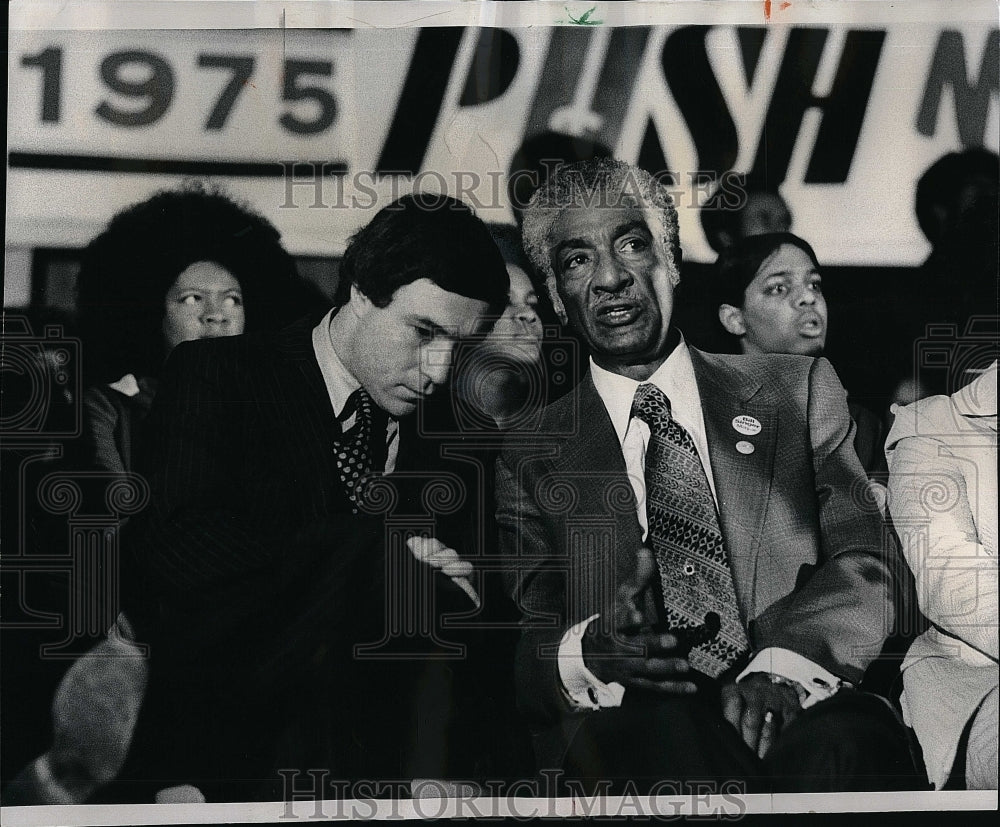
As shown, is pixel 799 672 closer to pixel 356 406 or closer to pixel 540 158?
pixel 356 406

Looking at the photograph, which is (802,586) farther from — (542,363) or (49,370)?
(49,370)

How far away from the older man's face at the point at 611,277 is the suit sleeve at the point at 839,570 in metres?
0.52

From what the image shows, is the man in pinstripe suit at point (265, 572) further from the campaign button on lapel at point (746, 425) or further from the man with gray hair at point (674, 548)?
the campaign button on lapel at point (746, 425)

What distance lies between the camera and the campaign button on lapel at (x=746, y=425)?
283cm

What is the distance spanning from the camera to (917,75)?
9.45 feet

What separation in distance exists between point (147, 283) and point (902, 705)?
2.46 m

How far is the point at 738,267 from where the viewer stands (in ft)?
9.29

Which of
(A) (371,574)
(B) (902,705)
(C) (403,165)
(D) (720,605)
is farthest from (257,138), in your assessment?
(B) (902,705)

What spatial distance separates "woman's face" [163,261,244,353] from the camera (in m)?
2.80

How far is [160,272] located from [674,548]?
1.65 metres

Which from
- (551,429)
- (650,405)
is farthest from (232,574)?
(650,405)

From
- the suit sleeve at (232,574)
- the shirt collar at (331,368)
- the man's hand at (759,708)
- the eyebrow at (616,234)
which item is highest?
the eyebrow at (616,234)

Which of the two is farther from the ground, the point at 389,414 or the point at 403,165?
the point at 403,165

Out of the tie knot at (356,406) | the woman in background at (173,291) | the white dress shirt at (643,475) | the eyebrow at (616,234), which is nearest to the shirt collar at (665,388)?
the white dress shirt at (643,475)
